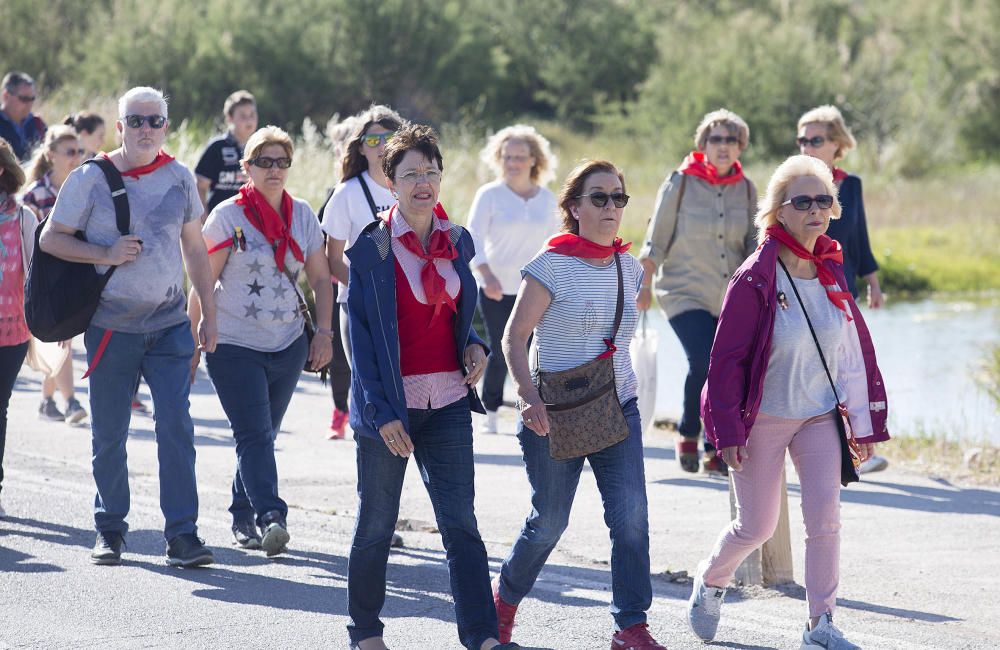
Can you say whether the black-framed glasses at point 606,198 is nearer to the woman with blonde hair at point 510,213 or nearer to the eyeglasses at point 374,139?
the eyeglasses at point 374,139

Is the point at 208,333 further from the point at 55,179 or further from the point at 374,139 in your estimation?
the point at 55,179

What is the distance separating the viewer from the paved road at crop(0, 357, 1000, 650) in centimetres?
588

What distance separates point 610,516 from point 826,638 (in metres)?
0.82

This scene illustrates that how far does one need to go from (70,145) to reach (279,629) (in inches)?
196

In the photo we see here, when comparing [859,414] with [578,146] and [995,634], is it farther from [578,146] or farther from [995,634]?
[578,146]

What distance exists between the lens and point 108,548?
6.89 m

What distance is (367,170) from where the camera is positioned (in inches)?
314

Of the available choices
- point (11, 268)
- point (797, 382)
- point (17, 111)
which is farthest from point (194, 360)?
point (17, 111)

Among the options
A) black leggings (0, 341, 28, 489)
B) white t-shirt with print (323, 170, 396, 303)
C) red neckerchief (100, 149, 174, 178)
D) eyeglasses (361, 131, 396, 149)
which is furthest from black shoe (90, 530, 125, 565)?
eyeglasses (361, 131, 396, 149)

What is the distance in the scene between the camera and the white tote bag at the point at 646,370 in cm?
899

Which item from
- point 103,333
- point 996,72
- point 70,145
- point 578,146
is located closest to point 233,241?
point 103,333

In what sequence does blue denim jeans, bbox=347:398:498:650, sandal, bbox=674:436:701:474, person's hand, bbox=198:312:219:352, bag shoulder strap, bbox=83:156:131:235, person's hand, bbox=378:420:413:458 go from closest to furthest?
person's hand, bbox=378:420:413:458, blue denim jeans, bbox=347:398:498:650, bag shoulder strap, bbox=83:156:131:235, person's hand, bbox=198:312:219:352, sandal, bbox=674:436:701:474

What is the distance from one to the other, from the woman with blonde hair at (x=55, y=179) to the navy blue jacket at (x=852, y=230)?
4512mm

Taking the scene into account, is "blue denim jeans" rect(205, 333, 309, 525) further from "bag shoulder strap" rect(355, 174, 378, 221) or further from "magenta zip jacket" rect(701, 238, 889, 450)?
"magenta zip jacket" rect(701, 238, 889, 450)
